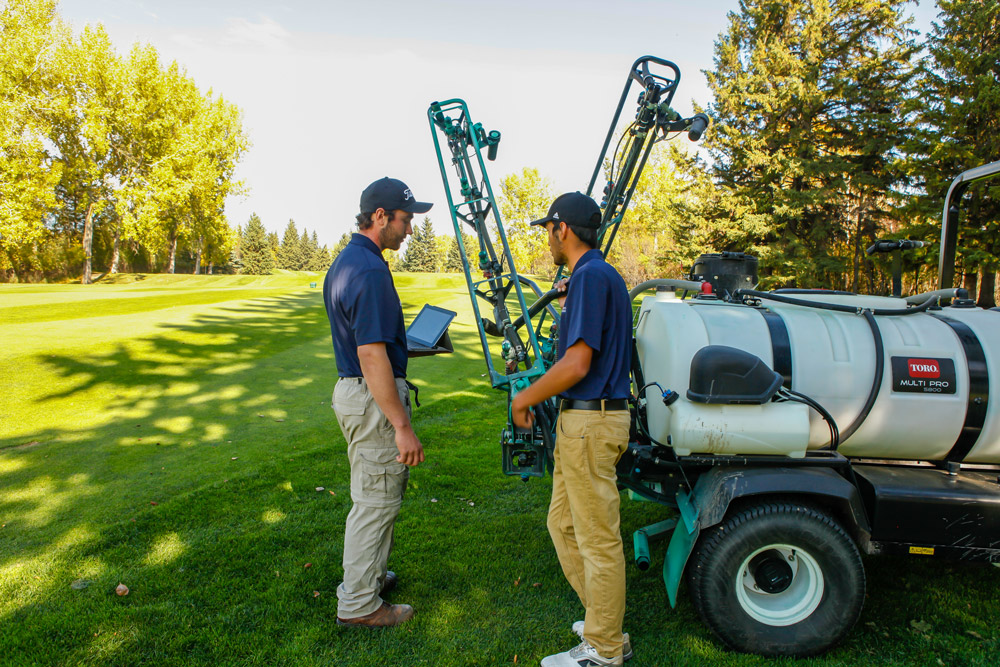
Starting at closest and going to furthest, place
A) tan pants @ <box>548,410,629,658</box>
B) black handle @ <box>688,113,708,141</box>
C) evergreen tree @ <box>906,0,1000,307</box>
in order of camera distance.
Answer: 1. tan pants @ <box>548,410,629,658</box>
2. black handle @ <box>688,113,708,141</box>
3. evergreen tree @ <box>906,0,1000,307</box>

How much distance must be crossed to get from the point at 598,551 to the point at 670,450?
82 centimetres

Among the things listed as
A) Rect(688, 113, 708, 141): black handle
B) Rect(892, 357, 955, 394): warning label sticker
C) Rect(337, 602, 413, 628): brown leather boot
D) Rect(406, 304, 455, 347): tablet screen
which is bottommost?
Rect(337, 602, 413, 628): brown leather boot

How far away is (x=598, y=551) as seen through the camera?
8.96 ft

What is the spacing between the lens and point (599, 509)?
2725 mm

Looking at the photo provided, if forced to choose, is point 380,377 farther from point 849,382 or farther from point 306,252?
point 306,252

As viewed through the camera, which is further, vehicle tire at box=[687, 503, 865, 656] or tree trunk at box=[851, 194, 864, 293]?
tree trunk at box=[851, 194, 864, 293]

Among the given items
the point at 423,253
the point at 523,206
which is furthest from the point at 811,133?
the point at 423,253

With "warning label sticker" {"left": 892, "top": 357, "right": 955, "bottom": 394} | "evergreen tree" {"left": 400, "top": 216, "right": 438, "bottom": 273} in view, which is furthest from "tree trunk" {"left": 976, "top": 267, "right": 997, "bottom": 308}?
"evergreen tree" {"left": 400, "top": 216, "right": 438, "bottom": 273}

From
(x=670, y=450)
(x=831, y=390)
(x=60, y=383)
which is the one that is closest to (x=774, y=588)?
(x=670, y=450)

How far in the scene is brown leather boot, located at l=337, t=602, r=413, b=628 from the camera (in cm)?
316

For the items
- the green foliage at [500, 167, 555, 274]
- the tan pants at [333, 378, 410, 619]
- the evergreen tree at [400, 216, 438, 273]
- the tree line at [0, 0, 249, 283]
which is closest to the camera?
the tan pants at [333, 378, 410, 619]

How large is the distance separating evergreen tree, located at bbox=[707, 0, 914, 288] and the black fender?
23.6 m

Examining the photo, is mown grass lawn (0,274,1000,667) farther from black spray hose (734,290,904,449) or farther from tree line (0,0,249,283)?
tree line (0,0,249,283)

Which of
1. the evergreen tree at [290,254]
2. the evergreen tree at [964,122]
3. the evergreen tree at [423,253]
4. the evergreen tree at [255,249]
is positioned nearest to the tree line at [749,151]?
the evergreen tree at [964,122]
